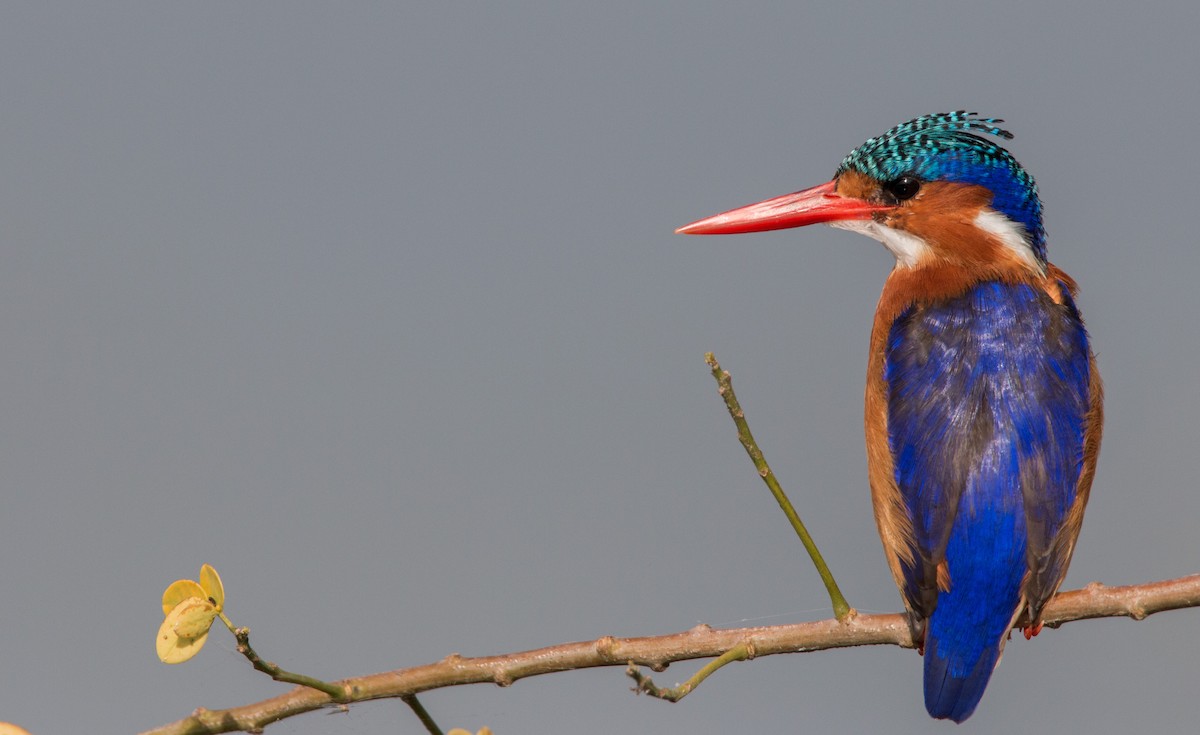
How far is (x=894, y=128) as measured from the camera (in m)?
1.83

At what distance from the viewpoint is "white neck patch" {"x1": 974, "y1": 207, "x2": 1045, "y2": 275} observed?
1821 millimetres

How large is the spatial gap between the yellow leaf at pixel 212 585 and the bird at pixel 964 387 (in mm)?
894

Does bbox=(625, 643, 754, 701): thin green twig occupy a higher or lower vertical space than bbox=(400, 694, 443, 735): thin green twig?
lower

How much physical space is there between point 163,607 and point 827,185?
123 centimetres

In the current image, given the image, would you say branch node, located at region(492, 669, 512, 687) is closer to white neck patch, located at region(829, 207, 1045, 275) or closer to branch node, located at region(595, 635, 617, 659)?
branch node, located at region(595, 635, 617, 659)

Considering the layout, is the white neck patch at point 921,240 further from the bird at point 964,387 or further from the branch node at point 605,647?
the branch node at point 605,647

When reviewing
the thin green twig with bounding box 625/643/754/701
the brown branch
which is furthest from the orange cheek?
the thin green twig with bounding box 625/643/754/701

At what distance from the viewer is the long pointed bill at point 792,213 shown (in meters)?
1.83

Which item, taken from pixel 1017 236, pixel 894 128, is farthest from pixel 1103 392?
pixel 894 128

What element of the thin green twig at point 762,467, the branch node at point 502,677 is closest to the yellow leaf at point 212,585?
the branch node at point 502,677

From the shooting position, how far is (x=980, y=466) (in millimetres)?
1565

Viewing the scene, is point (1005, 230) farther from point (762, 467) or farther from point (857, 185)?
point (762, 467)

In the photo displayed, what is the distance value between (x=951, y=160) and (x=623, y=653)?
39.1 inches

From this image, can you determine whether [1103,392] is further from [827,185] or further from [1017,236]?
[827,185]
